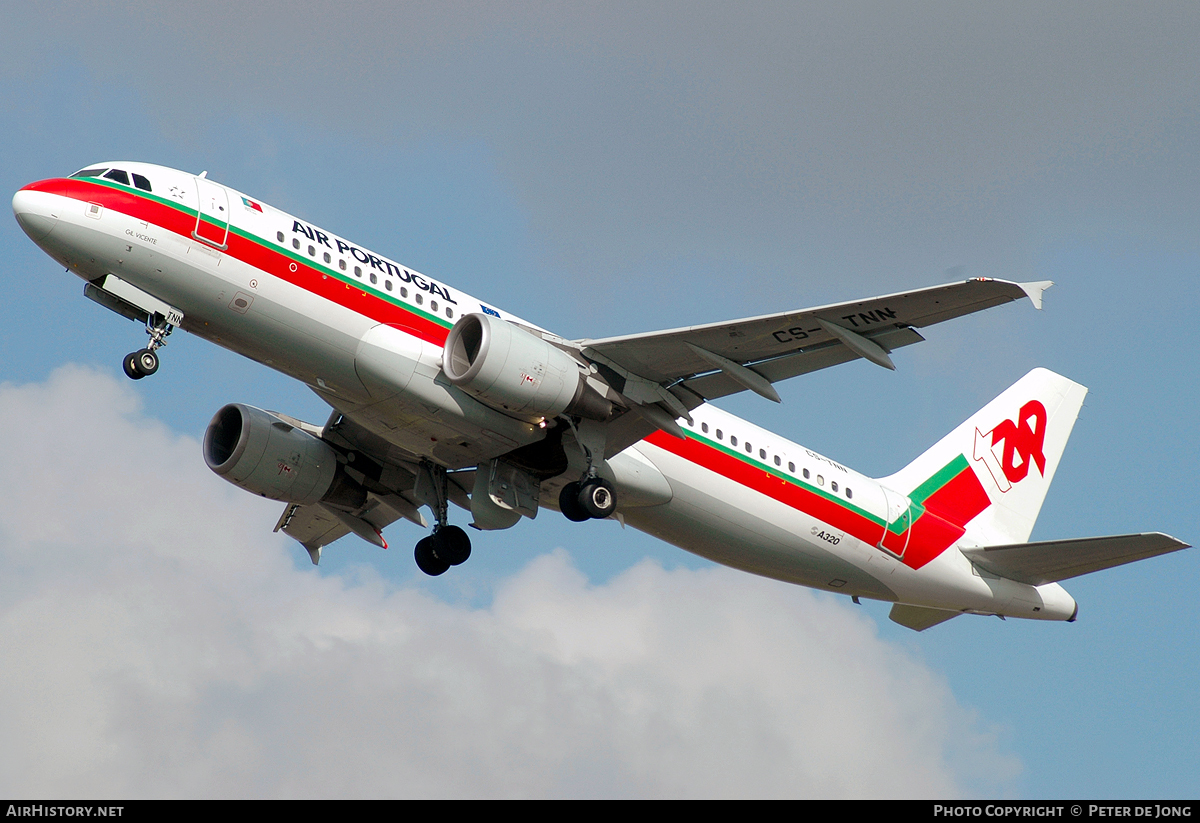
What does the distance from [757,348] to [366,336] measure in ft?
24.3

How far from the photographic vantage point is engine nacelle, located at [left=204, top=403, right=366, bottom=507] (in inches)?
1166

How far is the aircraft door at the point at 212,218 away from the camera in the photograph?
952 inches

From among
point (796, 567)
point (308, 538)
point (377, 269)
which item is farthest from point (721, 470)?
point (308, 538)

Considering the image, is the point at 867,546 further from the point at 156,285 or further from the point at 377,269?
the point at 156,285

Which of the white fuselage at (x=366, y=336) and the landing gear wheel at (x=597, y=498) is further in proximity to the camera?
the landing gear wheel at (x=597, y=498)

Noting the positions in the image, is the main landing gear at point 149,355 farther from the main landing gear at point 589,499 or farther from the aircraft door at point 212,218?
the main landing gear at point 589,499

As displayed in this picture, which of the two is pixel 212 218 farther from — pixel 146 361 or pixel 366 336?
pixel 366 336

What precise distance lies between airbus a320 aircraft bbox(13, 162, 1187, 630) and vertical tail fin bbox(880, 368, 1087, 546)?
104 mm

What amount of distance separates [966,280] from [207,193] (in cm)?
1368

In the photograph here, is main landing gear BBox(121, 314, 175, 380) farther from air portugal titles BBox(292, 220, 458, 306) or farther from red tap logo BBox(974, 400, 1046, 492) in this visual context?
red tap logo BBox(974, 400, 1046, 492)

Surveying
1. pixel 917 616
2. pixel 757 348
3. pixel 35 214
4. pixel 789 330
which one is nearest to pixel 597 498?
pixel 757 348

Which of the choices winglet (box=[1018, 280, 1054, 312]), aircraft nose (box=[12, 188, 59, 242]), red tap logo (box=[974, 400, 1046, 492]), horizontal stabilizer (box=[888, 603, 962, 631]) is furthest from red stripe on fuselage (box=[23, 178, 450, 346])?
red tap logo (box=[974, 400, 1046, 492])

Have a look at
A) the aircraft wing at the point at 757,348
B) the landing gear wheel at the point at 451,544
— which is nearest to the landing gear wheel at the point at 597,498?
the aircraft wing at the point at 757,348

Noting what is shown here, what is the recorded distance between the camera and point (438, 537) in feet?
101
